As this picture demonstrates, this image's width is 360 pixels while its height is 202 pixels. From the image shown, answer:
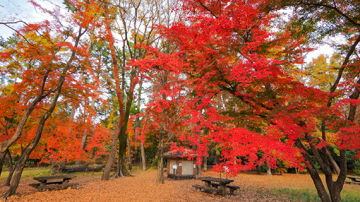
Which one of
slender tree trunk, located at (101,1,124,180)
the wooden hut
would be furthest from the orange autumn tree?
the wooden hut

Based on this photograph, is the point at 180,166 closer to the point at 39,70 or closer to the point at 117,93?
the point at 117,93

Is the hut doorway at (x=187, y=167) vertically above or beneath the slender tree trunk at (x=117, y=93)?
beneath

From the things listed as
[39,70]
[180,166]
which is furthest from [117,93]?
[180,166]

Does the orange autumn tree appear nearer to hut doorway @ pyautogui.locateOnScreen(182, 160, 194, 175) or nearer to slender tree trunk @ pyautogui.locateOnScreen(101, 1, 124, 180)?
slender tree trunk @ pyautogui.locateOnScreen(101, 1, 124, 180)

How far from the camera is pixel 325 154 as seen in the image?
5.83m

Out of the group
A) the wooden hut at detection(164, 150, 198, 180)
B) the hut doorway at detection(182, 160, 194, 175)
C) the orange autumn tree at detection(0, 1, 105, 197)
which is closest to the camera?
the orange autumn tree at detection(0, 1, 105, 197)

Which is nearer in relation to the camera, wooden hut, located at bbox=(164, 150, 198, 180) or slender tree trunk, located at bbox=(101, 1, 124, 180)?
slender tree trunk, located at bbox=(101, 1, 124, 180)

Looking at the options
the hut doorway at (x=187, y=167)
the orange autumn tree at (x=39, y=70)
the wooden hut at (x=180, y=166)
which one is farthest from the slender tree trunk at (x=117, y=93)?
the hut doorway at (x=187, y=167)

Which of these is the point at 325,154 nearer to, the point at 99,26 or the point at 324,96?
the point at 324,96

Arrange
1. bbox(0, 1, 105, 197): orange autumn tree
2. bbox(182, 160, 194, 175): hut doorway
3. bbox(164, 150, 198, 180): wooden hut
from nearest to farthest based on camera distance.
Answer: bbox(0, 1, 105, 197): orange autumn tree
bbox(164, 150, 198, 180): wooden hut
bbox(182, 160, 194, 175): hut doorway

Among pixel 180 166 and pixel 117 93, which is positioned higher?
pixel 117 93

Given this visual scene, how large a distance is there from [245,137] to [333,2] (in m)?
4.29

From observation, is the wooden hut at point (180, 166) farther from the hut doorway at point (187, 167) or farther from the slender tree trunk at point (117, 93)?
the slender tree trunk at point (117, 93)

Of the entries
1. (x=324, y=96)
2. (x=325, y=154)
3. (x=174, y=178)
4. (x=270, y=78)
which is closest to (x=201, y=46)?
(x=270, y=78)
